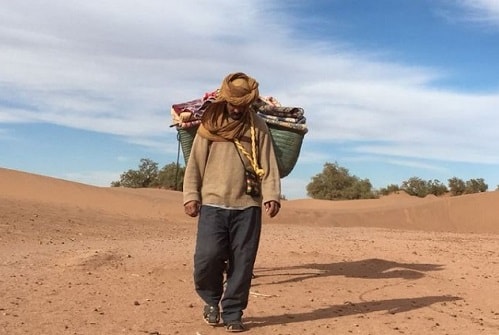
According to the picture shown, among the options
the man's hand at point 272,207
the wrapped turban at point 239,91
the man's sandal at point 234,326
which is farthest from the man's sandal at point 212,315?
the wrapped turban at point 239,91

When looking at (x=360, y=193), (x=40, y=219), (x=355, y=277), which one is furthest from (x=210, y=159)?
(x=360, y=193)

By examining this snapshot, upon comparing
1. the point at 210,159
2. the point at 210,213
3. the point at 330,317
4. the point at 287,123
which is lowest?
the point at 330,317

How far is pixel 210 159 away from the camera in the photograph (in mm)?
6367

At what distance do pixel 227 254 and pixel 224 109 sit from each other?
1218 mm

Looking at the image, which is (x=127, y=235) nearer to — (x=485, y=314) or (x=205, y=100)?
(x=205, y=100)

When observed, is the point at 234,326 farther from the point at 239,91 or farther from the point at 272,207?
the point at 239,91

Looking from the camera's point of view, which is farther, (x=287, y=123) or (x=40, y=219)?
(x=40, y=219)

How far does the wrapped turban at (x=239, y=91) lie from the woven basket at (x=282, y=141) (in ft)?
5.27

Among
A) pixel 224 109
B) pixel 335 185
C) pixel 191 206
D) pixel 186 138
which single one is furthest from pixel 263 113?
pixel 335 185

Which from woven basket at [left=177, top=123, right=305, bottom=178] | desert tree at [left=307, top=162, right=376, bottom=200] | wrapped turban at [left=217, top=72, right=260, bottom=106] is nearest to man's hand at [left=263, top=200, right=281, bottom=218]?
wrapped turban at [left=217, top=72, right=260, bottom=106]

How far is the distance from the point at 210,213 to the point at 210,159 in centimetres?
47

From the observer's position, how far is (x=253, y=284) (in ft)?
28.5

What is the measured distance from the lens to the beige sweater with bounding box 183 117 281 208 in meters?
6.23

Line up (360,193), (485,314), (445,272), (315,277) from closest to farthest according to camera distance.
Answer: (485,314) → (315,277) → (445,272) → (360,193)
